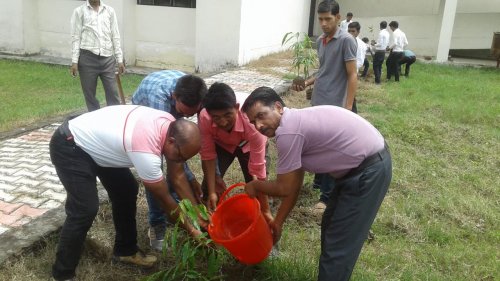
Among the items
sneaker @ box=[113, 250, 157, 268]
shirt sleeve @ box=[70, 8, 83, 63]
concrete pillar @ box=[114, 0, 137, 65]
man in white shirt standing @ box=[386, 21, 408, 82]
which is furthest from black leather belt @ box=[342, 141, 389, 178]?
concrete pillar @ box=[114, 0, 137, 65]

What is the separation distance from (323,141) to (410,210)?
2.06m

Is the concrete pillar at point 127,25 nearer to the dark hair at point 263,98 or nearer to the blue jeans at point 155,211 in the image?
the blue jeans at point 155,211

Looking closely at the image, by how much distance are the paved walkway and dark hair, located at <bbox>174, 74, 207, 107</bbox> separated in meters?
1.28

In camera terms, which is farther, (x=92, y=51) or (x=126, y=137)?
(x=92, y=51)

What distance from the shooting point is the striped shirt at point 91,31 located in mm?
5406

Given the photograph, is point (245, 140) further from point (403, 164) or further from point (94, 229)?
point (403, 164)

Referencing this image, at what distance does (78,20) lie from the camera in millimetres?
5469

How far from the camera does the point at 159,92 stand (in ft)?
9.53

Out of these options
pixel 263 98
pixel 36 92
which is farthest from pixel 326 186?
pixel 36 92

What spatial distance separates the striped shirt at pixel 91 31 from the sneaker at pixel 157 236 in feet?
9.88

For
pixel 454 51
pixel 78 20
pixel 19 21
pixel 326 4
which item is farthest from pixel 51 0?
pixel 454 51

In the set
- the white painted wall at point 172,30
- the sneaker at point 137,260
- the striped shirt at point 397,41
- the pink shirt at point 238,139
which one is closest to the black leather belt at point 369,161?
the pink shirt at point 238,139

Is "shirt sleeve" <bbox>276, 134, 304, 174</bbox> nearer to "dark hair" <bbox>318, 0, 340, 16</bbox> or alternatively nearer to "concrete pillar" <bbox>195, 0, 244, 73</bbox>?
"dark hair" <bbox>318, 0, 340, 16</bbox>

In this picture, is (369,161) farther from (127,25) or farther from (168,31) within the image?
(127,25)
